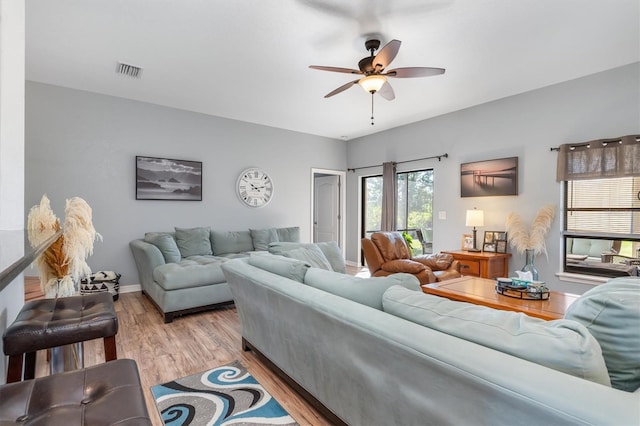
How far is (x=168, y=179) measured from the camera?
4.75 metres

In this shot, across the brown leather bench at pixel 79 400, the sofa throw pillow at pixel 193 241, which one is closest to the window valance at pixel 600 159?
the brown leather bench at pixel 79 400

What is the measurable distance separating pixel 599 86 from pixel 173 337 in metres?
5.34

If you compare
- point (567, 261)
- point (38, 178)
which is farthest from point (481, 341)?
point (38, 178)

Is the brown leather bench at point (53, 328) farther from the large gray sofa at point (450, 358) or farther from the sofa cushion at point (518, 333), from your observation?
the sofa cushion at point (518, 333)

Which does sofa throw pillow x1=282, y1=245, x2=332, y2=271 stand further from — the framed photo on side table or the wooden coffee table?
the framed photo on side table

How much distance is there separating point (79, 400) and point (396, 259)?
12.1 ft

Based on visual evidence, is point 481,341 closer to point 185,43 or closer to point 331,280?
point 331,280

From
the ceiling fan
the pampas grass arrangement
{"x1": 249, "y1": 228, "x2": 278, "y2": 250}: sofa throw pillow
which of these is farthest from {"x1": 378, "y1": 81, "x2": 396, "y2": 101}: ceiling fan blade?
{"x1": 249, "y1": 228, "x2": 278, "y2": 250}: sofa throw pillow

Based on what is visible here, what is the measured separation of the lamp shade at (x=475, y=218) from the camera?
14.4 ft

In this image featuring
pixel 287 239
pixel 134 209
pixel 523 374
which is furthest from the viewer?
pixel 287 239

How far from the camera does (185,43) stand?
292 centimetres

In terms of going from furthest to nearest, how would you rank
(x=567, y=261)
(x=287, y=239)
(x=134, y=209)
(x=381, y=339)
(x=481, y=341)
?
1. (x=287, y=239)
2. (x=134, y=209)
3. (x=567, y=261)
4. (x=381, y=339)
5. (x=481, y=341)

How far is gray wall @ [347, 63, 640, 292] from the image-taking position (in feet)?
11.4

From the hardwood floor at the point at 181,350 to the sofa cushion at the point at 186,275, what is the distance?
0.38 meters
